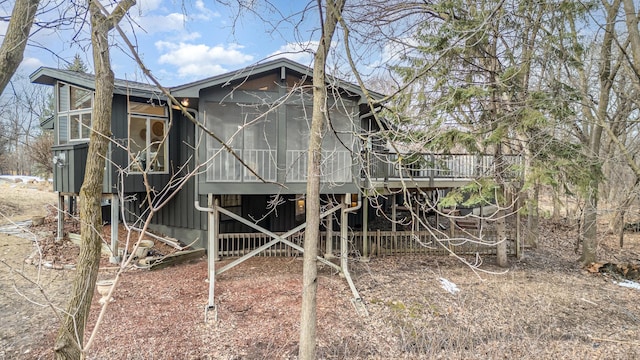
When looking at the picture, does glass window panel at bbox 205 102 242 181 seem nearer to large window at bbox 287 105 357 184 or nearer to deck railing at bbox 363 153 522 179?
large window at bbox 287 105 357 184

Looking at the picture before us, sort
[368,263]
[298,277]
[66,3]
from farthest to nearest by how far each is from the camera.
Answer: [368,263] → [298,277] → [66,3]

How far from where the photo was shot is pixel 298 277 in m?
7.67

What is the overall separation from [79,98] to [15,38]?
6.95 m

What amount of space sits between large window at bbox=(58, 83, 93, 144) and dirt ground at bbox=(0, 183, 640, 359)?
3.03 metres

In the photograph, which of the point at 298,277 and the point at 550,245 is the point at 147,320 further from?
the point at 550,245

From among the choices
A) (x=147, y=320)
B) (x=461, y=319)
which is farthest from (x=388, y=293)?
(x=147, y=320)

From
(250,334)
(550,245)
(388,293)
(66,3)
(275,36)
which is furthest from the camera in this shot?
(550,245)

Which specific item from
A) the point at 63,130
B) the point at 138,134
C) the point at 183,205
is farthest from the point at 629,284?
the point at 63,130

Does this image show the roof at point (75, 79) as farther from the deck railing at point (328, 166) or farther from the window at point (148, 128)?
the deck railing at point (328, 166)

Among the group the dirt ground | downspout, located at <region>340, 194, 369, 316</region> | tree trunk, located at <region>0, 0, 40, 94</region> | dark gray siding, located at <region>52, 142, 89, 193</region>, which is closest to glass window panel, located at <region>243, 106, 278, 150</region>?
downspout, located at <region>340, 194, 369, 316</region>

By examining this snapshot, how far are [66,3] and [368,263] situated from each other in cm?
816

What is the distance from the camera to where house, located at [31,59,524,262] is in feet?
23.2

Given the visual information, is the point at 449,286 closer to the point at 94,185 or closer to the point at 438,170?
the point at 438,170

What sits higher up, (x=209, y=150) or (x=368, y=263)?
(x=209, y=150)
